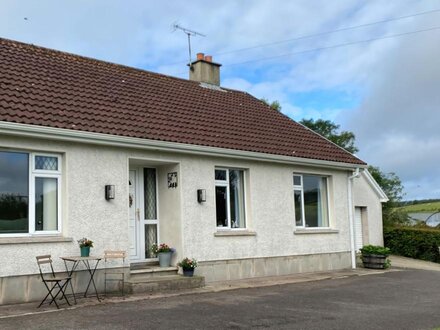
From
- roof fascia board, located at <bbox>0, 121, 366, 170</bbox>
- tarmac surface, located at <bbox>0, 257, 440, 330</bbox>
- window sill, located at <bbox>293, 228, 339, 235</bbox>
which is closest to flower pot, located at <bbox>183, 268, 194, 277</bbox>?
tarmac surface, located at <bbox>0, 257, 440, 330</bbox>

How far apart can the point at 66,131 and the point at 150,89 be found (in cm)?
496

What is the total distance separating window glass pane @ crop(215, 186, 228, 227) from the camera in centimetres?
1350

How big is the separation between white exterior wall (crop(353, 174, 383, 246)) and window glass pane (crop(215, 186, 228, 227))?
912cm

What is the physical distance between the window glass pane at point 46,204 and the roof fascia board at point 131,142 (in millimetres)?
910

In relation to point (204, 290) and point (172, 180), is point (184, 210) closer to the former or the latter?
point (172, 180)

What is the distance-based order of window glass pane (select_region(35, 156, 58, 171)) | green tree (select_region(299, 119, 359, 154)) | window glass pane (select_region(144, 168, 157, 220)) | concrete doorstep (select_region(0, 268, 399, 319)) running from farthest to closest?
green tree (select_region(299, 119, 359, 154))
window glass pane (select_region(144, 168, 157, 220))
window glass pane (select_region(35, 156, 58, 171))
concrete doorstep (select_region(0, 268, 399, 319))

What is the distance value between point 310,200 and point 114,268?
6.97 meters

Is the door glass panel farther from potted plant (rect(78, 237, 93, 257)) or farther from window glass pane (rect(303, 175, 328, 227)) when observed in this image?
window glass pane (rect(303, 175, 328, 227))

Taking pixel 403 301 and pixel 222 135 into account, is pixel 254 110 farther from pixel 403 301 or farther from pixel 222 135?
pixel 403 301

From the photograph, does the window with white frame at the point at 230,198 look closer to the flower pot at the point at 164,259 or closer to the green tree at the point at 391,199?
the flower pot at the point at 164,259

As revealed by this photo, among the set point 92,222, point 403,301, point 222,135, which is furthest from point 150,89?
point 403,301

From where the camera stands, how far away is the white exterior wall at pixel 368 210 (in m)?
21.4

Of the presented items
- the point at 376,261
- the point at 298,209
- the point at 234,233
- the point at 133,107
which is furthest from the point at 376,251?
the point at 133,107

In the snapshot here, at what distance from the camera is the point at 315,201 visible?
1616cm
